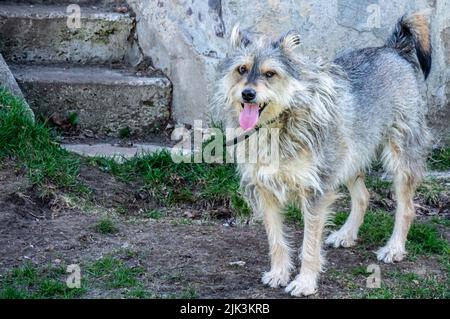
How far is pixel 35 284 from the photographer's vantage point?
207 inches

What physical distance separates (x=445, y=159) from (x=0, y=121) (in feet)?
12.3

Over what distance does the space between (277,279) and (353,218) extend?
1.06 meters

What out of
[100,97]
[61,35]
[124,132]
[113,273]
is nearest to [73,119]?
[100,97]

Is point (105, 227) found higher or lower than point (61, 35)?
lower

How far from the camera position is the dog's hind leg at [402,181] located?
5977 mm

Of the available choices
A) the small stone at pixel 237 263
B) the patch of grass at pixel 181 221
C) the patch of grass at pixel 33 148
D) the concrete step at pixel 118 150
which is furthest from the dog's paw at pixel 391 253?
the patch of grass at pixel 33 148

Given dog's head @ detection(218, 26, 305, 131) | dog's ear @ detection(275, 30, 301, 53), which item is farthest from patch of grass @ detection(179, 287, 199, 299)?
dog's ear @ detection(275, 30, 301, 53)

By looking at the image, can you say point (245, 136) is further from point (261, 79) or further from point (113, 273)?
point (113, 273)

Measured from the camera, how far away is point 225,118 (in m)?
5.30

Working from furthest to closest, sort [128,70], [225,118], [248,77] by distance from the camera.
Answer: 1. [128,70]
2. [225,118]
3. [248,77]

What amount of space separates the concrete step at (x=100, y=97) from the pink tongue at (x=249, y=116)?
290 centimetres

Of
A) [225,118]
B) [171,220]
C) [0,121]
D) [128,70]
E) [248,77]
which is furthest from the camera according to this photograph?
[128,70]

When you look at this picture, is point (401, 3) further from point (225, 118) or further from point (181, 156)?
point (225, 118)

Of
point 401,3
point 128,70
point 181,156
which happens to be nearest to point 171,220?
point 181,156
